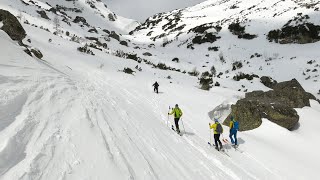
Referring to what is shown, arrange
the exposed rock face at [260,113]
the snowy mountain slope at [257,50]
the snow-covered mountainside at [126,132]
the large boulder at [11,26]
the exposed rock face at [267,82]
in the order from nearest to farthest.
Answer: the snow-covered mountainside at [126,132] → the exposed rock face at [260,113] → the large boulder at [11,26] → the exposed rock face at [267,82] → the snowy mountain slope at [257,50]

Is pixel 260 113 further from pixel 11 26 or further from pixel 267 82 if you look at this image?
pixel 11 26

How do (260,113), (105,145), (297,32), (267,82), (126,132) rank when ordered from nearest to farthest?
(105,145) < (126,132) < (260,113) < (267,82) < (297,32)

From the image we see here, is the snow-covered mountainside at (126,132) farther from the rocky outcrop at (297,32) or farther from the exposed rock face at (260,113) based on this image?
the rocky outcrop at (297,32)

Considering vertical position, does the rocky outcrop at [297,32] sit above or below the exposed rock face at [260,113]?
above

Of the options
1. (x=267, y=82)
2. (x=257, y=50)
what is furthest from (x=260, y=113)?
(x=257, y=50)

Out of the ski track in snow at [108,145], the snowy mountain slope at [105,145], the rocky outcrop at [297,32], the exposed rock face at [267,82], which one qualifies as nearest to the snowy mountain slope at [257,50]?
the rocky outcrop at [297,32]

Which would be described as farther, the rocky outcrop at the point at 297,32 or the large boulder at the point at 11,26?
the rocky outcrop at the point at 297,32

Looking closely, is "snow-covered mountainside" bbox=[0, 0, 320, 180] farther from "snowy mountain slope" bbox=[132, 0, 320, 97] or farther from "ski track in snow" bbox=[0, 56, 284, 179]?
"snowy mountain slope" bbox=[132, 0, 320, 97]

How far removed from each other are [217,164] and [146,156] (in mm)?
3696

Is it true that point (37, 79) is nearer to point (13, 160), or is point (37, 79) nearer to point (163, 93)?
point (13, 160)

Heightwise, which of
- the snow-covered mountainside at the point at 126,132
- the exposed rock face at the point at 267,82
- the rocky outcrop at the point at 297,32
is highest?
the rocky outcrop at the point at 297,32

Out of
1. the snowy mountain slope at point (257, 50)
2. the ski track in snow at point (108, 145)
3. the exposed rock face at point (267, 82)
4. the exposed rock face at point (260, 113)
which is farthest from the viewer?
the snowy mountain slope at point (257, 50)

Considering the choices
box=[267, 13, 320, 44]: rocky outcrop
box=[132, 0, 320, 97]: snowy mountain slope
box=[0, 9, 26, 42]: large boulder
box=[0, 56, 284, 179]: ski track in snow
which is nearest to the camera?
box=[0, 56, 284, 179]: ski track in snow

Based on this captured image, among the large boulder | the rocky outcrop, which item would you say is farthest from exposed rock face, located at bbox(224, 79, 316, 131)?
the rocky outcrop
